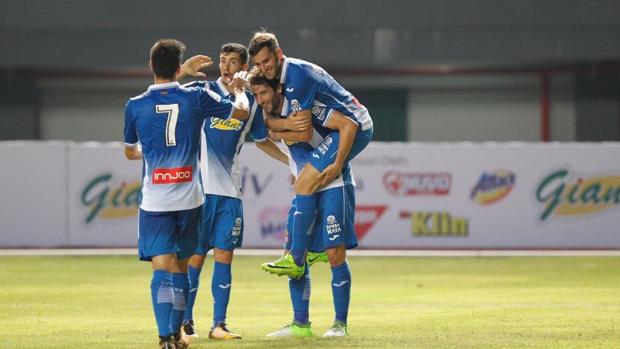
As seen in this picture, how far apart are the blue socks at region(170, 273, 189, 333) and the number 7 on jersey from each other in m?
1.00

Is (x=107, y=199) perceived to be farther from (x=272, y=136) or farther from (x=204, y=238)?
(x=272, y=136)

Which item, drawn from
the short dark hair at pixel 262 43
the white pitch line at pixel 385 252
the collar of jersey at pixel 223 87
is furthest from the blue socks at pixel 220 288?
the white pitch line at pixel 385 252

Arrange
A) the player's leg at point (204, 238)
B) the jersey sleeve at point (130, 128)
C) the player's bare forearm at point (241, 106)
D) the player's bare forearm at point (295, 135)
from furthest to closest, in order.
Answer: the player's leg at point (204, 238), the player's bare forearm at point (295, 135), the player's bare forearm at point (241, 106), the jersey sleeve at point (130, 128)

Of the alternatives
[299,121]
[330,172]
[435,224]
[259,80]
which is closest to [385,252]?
[435,224]

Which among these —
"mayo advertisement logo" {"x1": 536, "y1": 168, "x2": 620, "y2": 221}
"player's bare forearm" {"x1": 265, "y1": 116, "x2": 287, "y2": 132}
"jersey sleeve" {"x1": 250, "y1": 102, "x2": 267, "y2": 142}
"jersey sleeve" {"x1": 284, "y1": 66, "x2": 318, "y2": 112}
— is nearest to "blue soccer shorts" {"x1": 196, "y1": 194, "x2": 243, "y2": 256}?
"jersey sleeve" {"x1": 250, "y1": 102, "x2": 267, "y2": 142}

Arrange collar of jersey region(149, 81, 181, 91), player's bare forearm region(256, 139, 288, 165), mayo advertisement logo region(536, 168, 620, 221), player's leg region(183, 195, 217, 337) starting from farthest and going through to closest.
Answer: mayo advertisement logo region(536, 168, 620, 221)
player's bare forearm region(256, 139, 288, 165)
player's leg region(183, 195, 217, 337)
collar of jersey region(149, 81, 181, 91)

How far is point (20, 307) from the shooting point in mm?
13188

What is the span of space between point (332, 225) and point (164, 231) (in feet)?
5.33

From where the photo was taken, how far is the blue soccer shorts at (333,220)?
10305 mm

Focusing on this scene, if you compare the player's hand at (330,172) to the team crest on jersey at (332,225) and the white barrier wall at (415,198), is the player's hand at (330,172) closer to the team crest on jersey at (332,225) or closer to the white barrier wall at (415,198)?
the team crest on jersey at (332,225)

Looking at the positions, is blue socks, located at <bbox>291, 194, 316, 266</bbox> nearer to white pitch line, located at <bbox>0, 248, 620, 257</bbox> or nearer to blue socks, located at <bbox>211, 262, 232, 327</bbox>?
blue socks, located at <bbox>211, 262, 232, 327</bbox>

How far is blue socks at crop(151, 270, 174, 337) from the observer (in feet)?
29.5

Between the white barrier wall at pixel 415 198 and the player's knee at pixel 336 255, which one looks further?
the white barrier wall at pixel 415 198

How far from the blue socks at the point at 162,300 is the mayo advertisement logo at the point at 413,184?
1285cm
